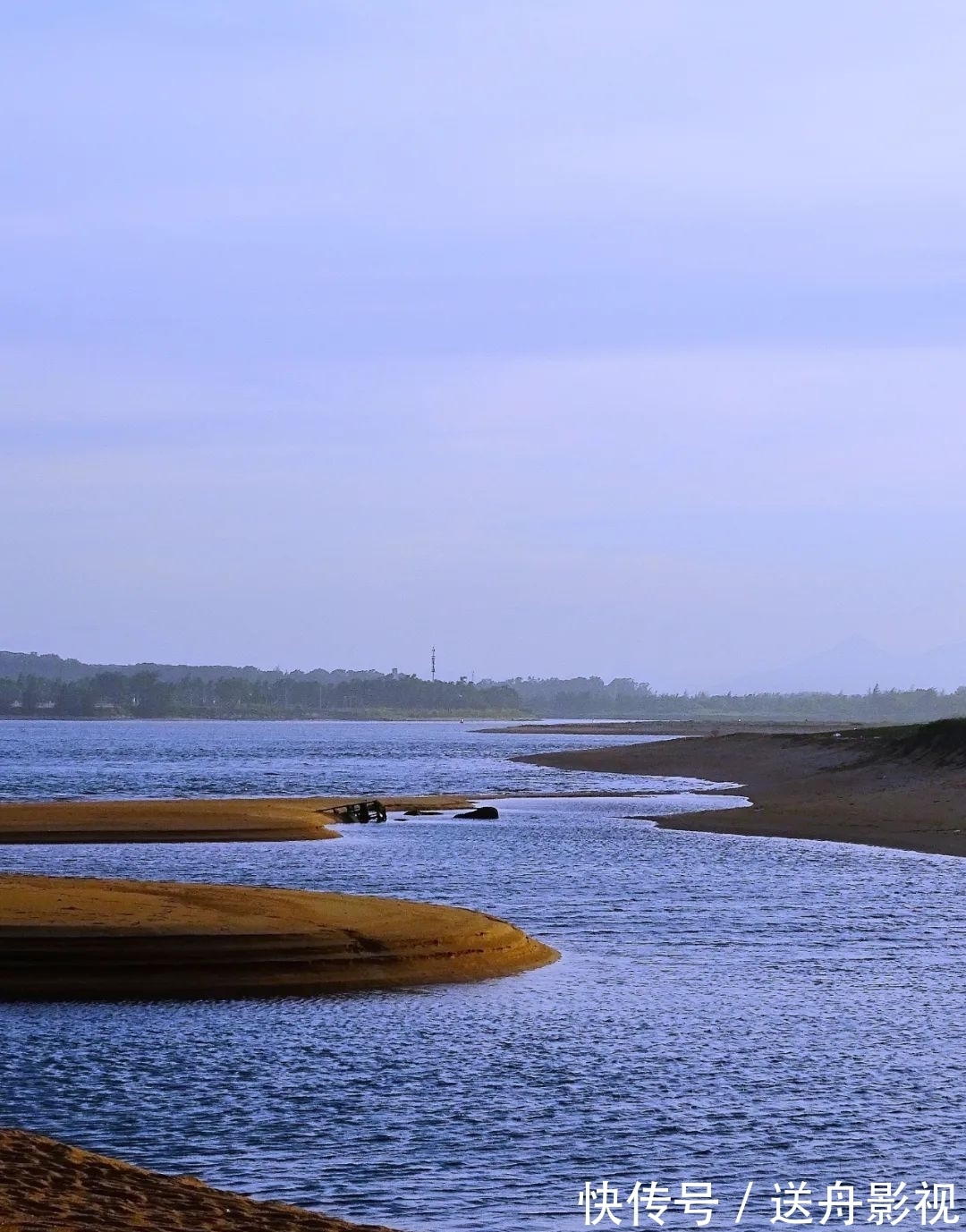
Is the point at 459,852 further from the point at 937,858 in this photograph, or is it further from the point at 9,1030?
the point at 9,1030

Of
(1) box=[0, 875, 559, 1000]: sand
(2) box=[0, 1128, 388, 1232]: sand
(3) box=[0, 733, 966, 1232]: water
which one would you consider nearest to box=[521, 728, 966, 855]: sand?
(3) box=[0, 733, 966, 1232]: water

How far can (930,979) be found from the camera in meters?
26.3

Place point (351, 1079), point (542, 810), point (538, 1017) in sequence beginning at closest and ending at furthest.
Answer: point (351, 1079), point (538, 1017), point (542, 810)

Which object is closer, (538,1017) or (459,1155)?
(459,1155)

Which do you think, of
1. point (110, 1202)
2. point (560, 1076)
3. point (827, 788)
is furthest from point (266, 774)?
point (110, 1202)

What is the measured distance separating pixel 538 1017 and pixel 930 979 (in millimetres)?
7342

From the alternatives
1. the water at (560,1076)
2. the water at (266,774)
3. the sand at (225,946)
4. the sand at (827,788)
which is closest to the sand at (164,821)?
the water at (266,774)

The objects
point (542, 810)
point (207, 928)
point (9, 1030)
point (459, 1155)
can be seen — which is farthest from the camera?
point (542, 810)

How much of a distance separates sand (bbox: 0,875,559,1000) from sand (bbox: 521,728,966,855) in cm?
2789

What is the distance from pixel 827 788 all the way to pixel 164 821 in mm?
37728

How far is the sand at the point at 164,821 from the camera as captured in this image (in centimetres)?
5456

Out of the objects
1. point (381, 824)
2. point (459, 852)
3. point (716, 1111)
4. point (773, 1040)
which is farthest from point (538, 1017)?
point (381, 824)

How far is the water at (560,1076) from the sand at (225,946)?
830 millimetres

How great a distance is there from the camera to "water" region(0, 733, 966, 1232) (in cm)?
1520
